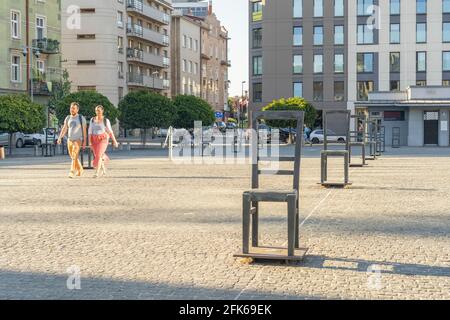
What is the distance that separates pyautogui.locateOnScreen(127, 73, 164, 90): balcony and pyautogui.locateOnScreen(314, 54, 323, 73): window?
1897 centimetres

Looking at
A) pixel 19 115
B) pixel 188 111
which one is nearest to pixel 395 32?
pixel 188 111

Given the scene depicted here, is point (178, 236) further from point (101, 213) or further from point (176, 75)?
point (176, 75)

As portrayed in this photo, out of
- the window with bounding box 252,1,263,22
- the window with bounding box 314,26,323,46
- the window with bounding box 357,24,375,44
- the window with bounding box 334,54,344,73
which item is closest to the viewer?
the window with bounding box 357,24,375,44

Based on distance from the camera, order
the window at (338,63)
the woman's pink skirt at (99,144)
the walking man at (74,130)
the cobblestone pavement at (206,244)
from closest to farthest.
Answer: the cobblestone pavement at (206,244)
the walking man at (74,130)
the woman's pink skirt at (99,144)
the window at (338,63)

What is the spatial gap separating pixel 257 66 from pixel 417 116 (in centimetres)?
2670

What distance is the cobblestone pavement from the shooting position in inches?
242

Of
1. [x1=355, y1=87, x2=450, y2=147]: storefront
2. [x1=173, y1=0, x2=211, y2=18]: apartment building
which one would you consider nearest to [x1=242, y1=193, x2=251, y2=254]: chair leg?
[x1=355, y1=87, x2=450, y2=147]: storefront

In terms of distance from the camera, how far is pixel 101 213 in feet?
37.4

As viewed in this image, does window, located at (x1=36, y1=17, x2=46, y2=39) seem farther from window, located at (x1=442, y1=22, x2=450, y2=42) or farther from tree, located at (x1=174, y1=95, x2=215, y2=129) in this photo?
window, located at (x1=442, y1=22, x2=450, y2=42)

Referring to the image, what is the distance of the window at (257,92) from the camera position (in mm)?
77812

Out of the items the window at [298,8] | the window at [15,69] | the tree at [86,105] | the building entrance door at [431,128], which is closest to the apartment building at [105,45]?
the window at [298,8]

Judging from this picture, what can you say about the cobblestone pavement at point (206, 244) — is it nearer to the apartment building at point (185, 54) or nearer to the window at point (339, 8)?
the window at point (339, 8)

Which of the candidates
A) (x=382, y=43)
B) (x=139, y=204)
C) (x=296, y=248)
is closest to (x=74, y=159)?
(x=139, y=204)

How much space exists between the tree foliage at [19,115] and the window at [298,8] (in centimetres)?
4455
